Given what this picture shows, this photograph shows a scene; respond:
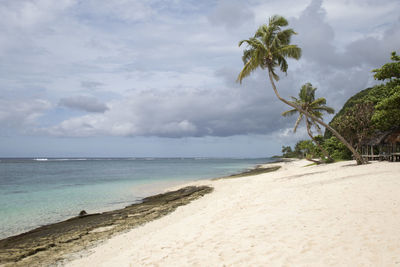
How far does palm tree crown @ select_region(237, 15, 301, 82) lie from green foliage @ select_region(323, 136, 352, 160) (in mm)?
20737

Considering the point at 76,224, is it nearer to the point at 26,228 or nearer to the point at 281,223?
the point at 26,228

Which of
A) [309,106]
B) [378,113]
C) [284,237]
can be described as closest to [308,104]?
[309,106]

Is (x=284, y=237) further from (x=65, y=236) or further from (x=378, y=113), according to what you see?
(x=378, y=113)

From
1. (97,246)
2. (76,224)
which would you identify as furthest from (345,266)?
(76,224)

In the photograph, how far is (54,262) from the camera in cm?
735

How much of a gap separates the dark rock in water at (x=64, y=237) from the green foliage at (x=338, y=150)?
28.6 metres

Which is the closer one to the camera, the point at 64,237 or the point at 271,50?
the point at 64,237

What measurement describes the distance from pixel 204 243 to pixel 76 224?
8524 millimetres

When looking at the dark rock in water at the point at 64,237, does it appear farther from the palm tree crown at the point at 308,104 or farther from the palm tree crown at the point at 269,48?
the palm tree crown at the point at 308,104

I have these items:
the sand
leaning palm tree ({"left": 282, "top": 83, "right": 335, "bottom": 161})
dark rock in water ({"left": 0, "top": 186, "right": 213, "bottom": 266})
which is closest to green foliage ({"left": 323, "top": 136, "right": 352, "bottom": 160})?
leaning palm tree ({"left": 282, "top": 83, "right": 335, "bottom": 161})

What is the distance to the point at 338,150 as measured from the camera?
35.5 m

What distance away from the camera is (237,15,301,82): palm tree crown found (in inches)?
719

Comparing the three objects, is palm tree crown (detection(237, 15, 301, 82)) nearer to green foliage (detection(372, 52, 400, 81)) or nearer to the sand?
green foliage (detection(372, 52, 400, 81))

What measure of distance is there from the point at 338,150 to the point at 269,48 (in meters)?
23.7
